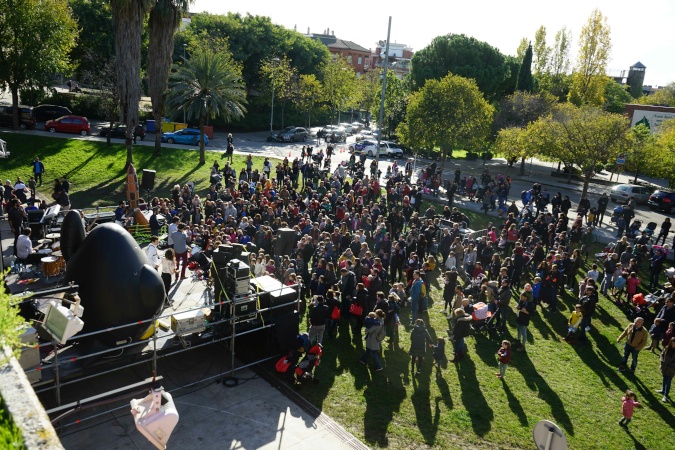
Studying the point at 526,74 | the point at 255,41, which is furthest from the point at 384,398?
the point at 526,74

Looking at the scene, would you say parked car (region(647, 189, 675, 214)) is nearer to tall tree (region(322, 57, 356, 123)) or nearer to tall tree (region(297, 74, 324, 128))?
tall tree (region(297, 74, 324, 128))

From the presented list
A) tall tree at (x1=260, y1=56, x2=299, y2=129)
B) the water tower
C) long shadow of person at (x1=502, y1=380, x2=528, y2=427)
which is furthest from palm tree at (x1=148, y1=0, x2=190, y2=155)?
the water tower

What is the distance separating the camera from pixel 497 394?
11.7 metres

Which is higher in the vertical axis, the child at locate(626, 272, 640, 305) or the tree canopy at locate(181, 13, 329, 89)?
the tree canopy at locate(181, 13, 329, 89)

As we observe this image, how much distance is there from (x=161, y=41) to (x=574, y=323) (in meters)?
28.3

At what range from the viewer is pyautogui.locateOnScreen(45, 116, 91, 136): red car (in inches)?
1406

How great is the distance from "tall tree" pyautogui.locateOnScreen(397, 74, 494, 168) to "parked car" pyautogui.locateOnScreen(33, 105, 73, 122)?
90.8 ft

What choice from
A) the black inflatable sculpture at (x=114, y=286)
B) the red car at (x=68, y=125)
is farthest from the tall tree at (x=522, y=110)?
the black inflatable sculpture at (x=114, y=286)

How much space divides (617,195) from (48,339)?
3380 centimetres

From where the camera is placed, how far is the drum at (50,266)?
1509 centimetres

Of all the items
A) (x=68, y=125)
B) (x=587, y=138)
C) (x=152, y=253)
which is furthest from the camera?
(x=68, y=125)

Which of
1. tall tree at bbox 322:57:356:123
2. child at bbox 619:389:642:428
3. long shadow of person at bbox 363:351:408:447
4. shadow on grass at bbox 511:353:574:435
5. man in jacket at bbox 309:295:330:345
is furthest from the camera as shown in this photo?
tall tree at bbox 322:57:356:123

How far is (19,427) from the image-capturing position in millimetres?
4066

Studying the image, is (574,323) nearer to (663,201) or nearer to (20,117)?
(663,201)
